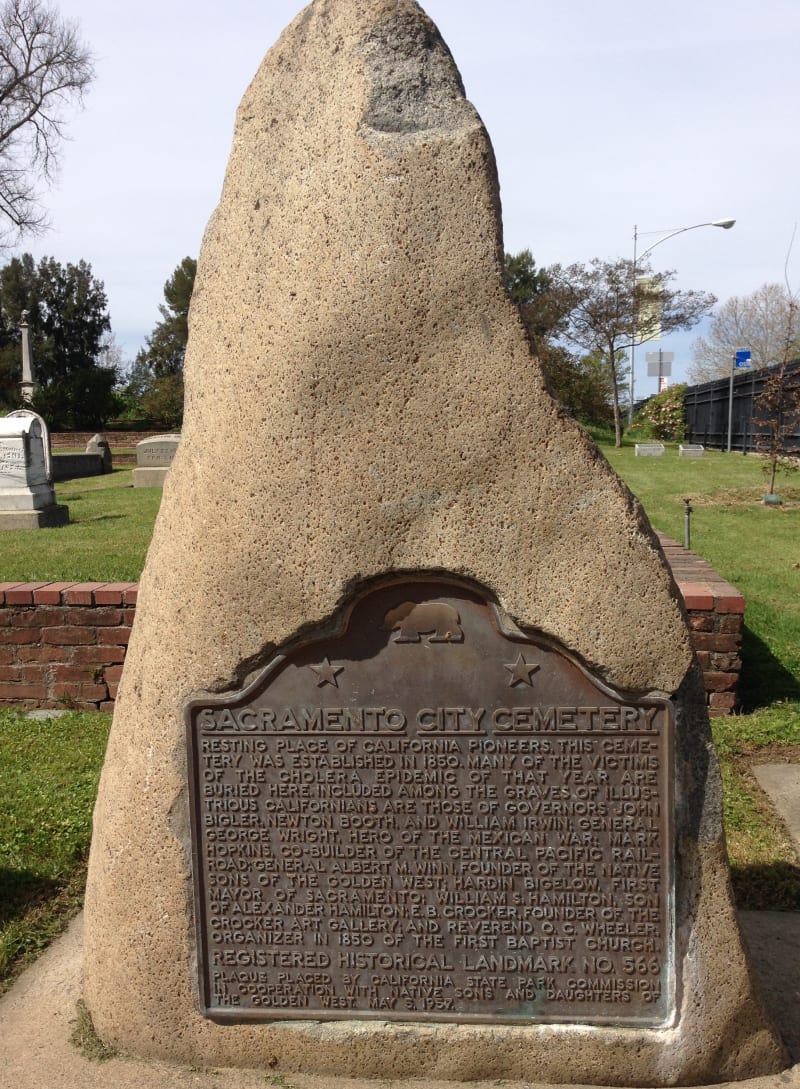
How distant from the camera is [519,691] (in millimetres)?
2150

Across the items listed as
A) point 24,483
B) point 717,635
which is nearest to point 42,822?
point 717,635

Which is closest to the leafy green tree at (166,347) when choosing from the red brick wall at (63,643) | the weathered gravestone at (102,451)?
the weathered gravestone at (102,451)

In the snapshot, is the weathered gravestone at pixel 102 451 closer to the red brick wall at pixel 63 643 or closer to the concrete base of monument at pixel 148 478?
the concrete base of monument at pixel 148 478

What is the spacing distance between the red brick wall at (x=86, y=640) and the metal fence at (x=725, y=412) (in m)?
13.5

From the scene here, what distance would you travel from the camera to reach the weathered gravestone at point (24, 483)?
454 inches

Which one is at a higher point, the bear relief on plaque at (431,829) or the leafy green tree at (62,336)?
the leafy green tree at (62,336)

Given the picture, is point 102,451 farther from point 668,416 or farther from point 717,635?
point 717,635

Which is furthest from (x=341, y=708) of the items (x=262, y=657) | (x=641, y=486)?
(x=641, y=486)

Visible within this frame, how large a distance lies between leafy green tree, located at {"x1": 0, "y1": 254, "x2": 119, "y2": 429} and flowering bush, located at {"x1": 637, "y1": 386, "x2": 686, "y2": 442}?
2034cm

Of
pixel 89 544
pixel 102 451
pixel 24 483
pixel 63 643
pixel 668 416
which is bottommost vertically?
pixel 89 544

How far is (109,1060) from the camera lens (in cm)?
224

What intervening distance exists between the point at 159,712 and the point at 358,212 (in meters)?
1.30

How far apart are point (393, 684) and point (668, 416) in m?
27.9

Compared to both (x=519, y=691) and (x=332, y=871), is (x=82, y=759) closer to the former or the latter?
(x=332, y=871)
